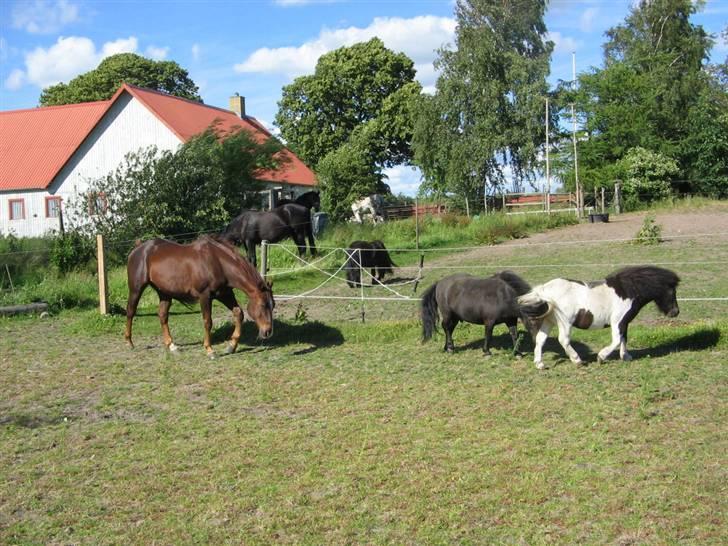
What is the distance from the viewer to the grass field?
4609mm

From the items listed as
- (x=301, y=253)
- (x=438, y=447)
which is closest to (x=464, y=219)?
(x=301, y=253)

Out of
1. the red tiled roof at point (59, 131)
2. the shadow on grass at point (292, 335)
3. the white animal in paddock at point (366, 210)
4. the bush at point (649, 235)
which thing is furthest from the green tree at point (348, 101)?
the shadow on grass at point (292, 335)

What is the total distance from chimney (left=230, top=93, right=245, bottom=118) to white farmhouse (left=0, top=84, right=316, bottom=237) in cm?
697

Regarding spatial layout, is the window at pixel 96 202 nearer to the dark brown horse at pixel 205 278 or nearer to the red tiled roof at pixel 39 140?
the dark brown horse at pixel 205 278

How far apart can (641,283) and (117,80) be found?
47.9m

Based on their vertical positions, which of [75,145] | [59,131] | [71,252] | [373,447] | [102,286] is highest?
[59,131]

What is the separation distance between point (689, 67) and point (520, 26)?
1030 cm

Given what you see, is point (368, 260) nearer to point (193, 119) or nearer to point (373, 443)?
point (373, 443)

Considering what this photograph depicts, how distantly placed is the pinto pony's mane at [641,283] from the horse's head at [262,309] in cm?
427

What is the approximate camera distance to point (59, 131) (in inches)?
1480

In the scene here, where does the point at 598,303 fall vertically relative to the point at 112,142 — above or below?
below

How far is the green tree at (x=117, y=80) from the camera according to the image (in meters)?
50.2

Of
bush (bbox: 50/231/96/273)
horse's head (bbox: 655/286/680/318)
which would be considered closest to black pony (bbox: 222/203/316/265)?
bush (bbox: 50/231/96/273)

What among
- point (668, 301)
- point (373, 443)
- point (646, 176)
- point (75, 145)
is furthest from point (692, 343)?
point (75, 145)
